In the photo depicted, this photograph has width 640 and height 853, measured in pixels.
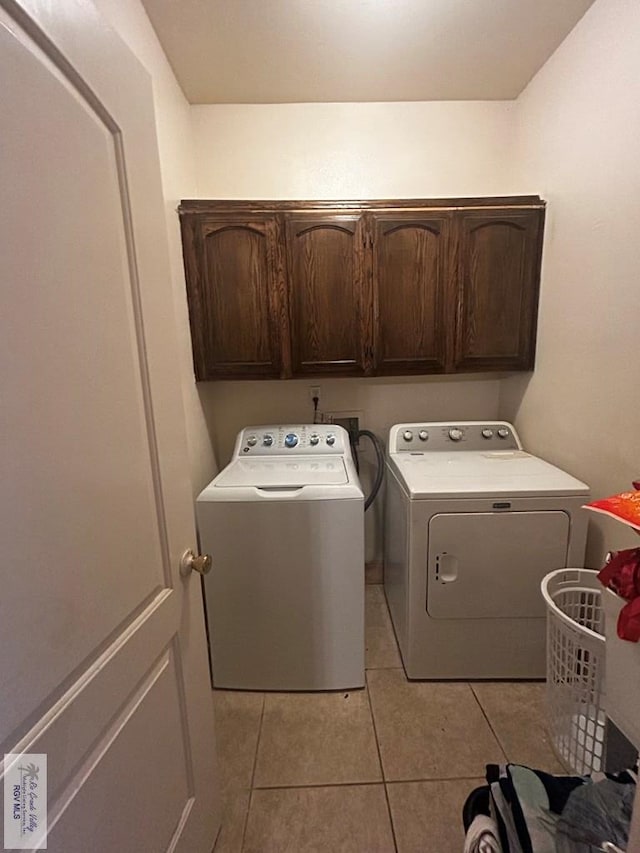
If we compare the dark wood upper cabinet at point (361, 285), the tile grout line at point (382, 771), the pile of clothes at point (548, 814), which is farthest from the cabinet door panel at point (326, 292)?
the pile of clothes at point (548, 814)

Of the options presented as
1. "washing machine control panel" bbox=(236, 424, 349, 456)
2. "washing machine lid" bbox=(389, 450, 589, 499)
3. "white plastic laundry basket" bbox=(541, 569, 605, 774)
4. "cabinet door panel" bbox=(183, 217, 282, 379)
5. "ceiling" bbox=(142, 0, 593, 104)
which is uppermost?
"ceiling" bbox=(142, 0, 593, 104)

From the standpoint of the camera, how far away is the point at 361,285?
1954 millimetres

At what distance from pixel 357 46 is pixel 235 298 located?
1139 mm

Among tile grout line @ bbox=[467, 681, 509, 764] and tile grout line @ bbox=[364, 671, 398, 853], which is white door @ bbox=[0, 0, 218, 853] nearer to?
tile grout line @ bbox=[364, 671, 398, 853]

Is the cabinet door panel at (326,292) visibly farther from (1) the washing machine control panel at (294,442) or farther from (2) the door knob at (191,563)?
(2) the door knob at (191,563)

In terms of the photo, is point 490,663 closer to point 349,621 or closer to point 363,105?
point 349,621

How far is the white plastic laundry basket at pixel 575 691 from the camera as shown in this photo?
116 centimetres

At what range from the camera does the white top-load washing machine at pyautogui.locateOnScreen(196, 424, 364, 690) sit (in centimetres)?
157

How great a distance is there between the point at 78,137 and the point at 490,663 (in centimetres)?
214

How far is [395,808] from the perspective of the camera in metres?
1.26

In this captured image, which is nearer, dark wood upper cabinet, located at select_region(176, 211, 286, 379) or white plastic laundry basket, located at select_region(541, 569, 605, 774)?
white plastic laundry basket, located at select_region(541, 569, 605, 774)

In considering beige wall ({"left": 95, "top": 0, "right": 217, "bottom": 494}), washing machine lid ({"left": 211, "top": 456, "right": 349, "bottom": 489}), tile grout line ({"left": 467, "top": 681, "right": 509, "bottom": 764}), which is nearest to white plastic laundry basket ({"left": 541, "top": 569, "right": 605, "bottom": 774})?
tile grout line ({"left": 467, "top": 681, "right": 509, "bottom": 764})

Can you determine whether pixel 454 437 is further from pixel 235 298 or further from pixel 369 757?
pixel 369 757

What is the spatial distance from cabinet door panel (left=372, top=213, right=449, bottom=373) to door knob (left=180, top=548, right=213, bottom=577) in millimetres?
1353
